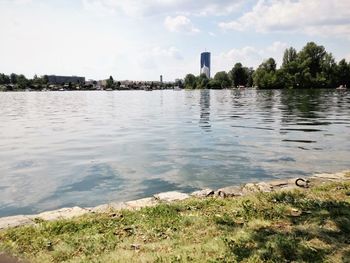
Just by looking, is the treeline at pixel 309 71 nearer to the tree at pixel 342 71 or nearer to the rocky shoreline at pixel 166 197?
the tree at pixel 342 71

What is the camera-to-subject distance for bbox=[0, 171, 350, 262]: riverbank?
5875 millimetres

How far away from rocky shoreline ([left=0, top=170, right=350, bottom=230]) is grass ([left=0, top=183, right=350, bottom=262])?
2.31ft

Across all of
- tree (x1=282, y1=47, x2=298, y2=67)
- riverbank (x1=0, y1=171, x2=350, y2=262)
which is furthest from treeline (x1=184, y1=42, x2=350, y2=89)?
riverbank (x1=0, y1=171, x2=350, y2=262)

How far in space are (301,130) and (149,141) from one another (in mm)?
12303

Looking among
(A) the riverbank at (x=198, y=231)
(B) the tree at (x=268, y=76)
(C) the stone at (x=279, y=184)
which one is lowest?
(C) the stone at (x=279, y=184)

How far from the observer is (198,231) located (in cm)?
697

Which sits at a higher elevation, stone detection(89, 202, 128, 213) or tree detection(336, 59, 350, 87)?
tree detection(336, 59, 350, 87)

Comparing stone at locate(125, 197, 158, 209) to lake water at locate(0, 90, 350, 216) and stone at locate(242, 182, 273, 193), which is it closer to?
lake water at locate(0, 90, 350, 216)

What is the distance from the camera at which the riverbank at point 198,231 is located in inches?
231

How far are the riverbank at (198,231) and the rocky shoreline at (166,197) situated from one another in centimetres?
5

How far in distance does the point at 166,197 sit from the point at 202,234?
3.37 metres

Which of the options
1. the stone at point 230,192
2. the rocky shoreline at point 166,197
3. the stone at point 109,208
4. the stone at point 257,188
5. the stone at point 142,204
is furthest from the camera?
the stone at point 257,188

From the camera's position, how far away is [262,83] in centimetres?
16475

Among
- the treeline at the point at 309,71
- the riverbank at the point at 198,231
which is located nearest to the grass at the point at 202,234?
the riverbank at the point at 198,231
